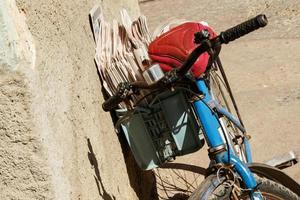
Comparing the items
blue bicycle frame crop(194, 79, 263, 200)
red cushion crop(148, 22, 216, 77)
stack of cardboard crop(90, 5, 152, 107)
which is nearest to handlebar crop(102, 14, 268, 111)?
blue bicycle frame crop(194, 79, 263, 200)

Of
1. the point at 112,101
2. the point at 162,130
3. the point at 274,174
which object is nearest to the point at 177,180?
the point at 162,130

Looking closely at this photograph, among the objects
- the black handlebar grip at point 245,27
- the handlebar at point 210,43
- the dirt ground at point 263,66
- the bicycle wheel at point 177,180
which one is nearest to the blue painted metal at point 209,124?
the handlebar at point 210,43

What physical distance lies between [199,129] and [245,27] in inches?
42.5

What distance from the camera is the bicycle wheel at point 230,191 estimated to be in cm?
310

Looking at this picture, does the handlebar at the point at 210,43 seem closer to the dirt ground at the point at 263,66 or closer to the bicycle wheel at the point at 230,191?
the bicycle wheel at the point at 230,191

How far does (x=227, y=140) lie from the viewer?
10.3 feet

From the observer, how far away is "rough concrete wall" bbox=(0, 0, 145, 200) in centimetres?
265

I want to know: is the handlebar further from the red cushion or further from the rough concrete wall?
the red cushion

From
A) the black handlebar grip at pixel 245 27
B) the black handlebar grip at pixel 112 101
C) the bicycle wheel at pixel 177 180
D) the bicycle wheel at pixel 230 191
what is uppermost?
the black handlebar grip at pixel 245 27

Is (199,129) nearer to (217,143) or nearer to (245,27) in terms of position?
(217,143)

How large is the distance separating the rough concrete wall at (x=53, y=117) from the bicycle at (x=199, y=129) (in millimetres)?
179

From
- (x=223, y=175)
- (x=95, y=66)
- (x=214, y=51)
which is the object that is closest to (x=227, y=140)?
(x=223, y=175)

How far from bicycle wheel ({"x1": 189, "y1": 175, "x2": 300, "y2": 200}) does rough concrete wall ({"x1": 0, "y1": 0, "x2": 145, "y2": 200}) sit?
18.1 inches

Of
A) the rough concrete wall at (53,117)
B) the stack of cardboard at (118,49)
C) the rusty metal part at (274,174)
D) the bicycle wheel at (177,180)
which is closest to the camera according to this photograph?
the rough concrete wall at (53,117)
